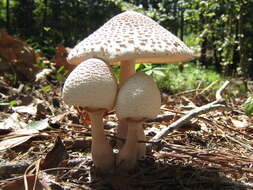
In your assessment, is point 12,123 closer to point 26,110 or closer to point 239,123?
point 26,110

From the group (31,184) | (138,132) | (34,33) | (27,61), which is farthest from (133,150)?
(34,33)

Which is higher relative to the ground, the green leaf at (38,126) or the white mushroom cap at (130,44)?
the white mushroom cap at (130,44)

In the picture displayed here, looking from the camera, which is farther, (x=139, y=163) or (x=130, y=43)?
(x=139, y=163)

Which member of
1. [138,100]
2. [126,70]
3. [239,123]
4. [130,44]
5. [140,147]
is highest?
[130,44]

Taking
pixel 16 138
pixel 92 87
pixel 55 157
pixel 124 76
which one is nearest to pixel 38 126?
pixel 16 138

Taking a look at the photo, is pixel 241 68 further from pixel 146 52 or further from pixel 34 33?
pixel 34 33

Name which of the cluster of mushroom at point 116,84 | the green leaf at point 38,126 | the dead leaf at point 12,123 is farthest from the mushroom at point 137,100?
the dead leaf at point 12,123

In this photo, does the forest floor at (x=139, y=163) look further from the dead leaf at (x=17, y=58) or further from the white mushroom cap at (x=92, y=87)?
the dead leaf at (x=17, y=58)
